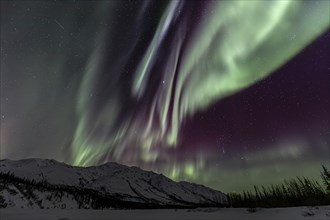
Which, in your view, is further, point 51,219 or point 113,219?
point 113,219

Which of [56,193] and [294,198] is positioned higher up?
[56,193]

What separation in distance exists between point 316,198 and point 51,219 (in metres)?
14.6

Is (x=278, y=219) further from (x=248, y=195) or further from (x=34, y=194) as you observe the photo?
(x=34, y=194)

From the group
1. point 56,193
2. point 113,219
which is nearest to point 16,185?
point 56,193

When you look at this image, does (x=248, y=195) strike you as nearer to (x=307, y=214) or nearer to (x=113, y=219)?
(x=307, y=214)

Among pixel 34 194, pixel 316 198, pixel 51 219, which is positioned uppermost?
pixel 34 194

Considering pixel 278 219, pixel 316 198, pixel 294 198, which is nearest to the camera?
pixel 278 219

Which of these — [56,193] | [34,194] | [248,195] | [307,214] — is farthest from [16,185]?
[307,214]

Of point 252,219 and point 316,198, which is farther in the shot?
point 316,198

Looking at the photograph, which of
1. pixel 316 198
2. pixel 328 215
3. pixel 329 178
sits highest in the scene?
pixel 329 178

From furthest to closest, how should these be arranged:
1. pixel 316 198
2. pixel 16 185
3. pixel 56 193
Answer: pixel 56 193, pixel 16 185, pixel 316 198

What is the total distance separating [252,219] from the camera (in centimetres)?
670

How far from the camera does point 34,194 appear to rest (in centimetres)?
6241

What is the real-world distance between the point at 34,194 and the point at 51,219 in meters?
66.4
